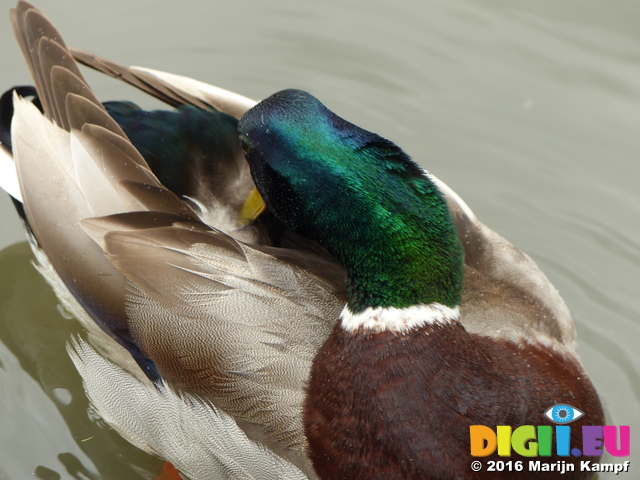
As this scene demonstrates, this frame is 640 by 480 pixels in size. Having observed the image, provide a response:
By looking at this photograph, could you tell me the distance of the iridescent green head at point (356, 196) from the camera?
109 inches

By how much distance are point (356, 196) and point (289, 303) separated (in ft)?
1.60

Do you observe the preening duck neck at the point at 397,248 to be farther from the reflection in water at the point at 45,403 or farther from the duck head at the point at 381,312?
the reflection in water at the point at 45,403

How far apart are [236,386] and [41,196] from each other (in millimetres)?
1005

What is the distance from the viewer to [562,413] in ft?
9.93

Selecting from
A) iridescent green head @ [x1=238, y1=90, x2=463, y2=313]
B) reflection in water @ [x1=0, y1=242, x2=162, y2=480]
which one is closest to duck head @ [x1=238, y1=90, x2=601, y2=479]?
iridescent green head @ [x1=238, y1=90, x2=463, y2=313]

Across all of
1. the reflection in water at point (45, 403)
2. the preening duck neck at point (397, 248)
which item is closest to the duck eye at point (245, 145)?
the preening duck neck at point (397, 248)

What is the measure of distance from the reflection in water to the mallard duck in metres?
0.38

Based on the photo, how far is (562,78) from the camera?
5.28 metres

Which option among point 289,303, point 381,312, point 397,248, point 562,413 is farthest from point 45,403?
point 562,413

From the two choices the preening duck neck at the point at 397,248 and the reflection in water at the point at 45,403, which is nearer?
the preening duck neck at the point at 397,248

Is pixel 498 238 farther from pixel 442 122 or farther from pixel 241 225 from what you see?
pixel 442 122

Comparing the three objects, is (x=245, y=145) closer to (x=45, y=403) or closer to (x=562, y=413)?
(x=562, y=413)

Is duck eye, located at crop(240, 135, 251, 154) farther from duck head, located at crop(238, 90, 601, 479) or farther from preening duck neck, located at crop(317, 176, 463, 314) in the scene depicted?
preening duck neck, located at crop(317, 176, 463, 314)

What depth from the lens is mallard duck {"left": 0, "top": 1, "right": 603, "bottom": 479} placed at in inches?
112
